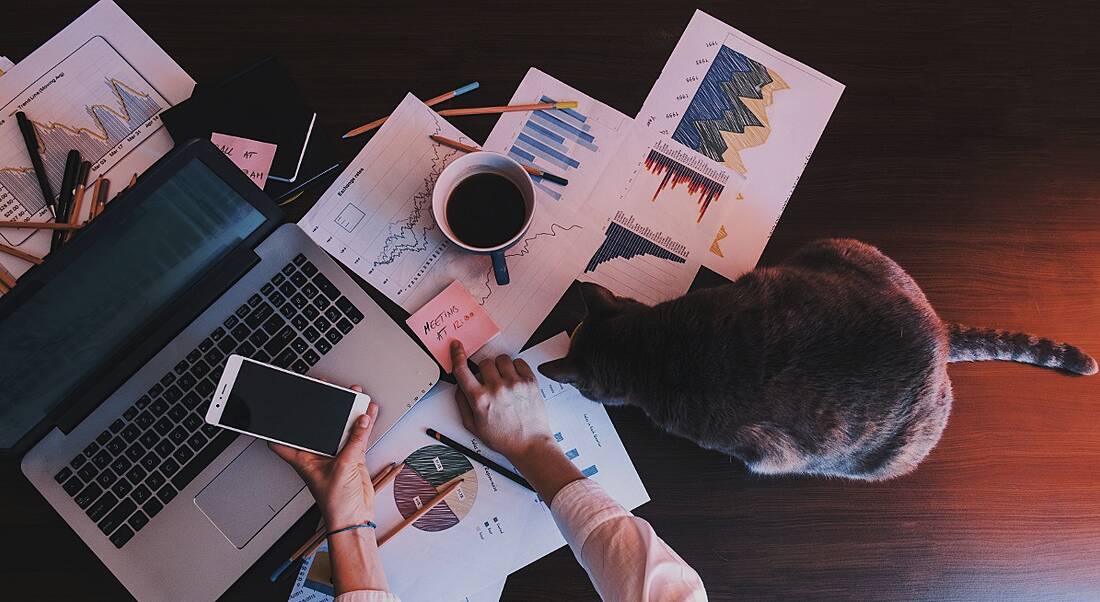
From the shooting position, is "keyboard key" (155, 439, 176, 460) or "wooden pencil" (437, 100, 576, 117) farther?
"wooden pencil" (437, 100, 576, 117)

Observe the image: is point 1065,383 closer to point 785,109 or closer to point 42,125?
point 785,109

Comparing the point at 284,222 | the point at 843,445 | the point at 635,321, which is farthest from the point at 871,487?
the point at 284,222

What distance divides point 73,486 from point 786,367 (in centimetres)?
98

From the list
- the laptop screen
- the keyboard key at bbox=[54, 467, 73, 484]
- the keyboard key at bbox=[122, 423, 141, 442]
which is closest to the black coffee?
the laptop screen

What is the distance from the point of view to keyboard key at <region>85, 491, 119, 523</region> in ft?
2.68

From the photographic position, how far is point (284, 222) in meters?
0.90

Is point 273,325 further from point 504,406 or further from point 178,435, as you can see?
point 504,406

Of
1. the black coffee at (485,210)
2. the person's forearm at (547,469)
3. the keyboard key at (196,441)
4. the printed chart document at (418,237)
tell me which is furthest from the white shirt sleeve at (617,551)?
the keyboard key at (196,441)

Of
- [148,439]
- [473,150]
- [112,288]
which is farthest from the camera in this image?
[473,150]

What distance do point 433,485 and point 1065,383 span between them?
0.98 meters

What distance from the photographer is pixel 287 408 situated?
2.68 ft

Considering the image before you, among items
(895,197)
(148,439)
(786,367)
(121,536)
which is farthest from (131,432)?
(895,197)

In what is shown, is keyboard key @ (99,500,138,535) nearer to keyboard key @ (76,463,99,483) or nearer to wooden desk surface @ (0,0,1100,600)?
keyboard key @ (76,463,99,483)

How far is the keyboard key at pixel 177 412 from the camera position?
0.84 metres
